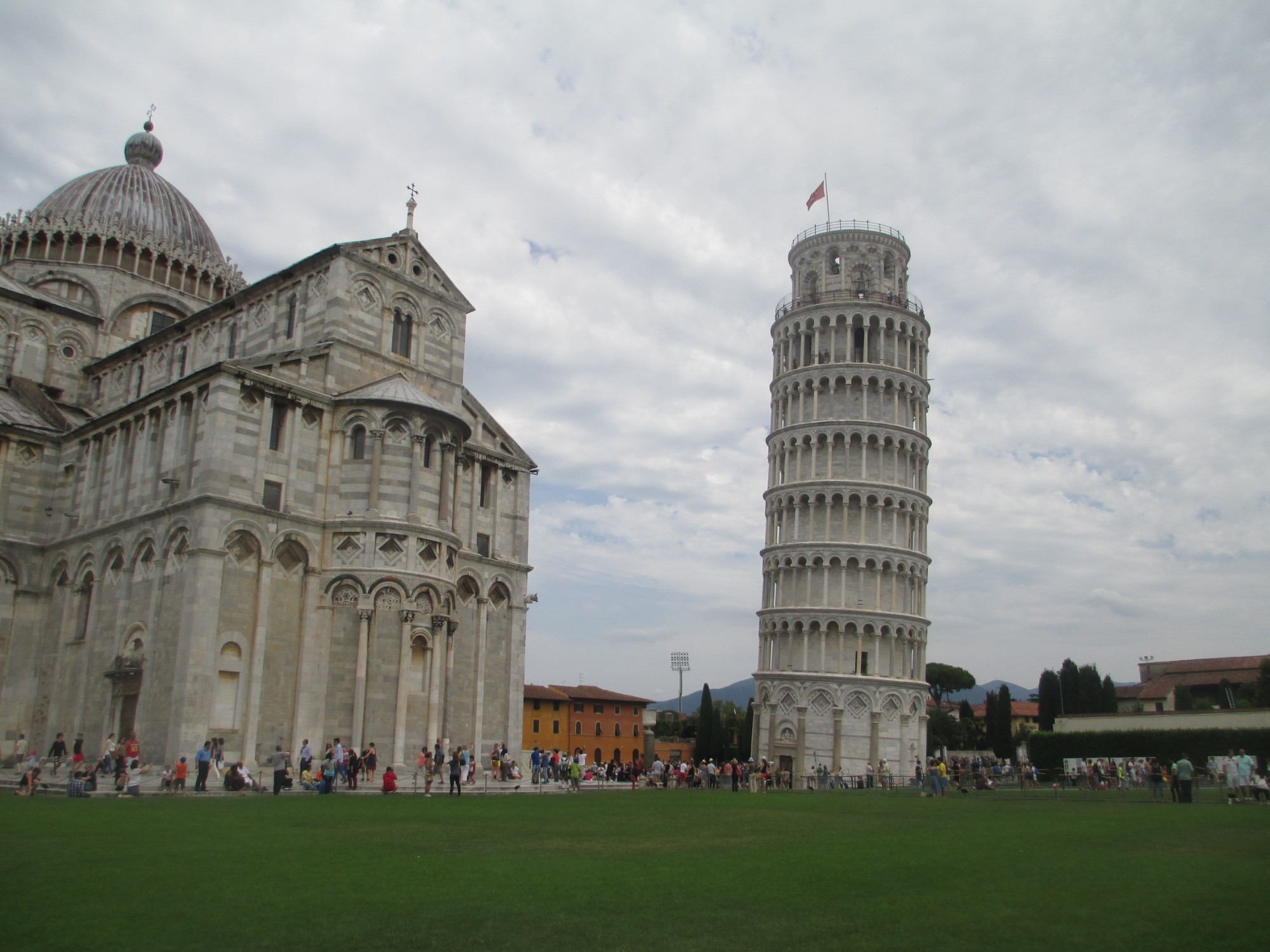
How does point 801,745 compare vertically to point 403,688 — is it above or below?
below

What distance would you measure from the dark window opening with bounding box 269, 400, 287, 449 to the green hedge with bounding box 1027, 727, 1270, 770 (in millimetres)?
47956

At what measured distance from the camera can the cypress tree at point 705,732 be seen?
80500mm

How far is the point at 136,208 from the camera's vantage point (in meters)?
50.6

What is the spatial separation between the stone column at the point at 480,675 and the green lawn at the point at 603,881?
1710 centimetres

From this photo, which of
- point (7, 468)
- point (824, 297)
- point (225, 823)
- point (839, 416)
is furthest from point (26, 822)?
point (824, 297)

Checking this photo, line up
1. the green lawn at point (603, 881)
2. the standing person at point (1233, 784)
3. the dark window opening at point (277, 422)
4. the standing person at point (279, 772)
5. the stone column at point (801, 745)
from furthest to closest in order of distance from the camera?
the stone column at point (801, 745) → the dark window opening at point (277, 422) → the standing person at point (1233, 784) → the standing person at point (279, 772) → the green lawn at point (603, 881)

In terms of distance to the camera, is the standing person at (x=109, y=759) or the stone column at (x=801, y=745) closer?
the standing person at (x=109, y=759)

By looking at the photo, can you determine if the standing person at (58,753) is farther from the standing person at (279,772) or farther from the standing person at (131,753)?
the standing person at (279,772)

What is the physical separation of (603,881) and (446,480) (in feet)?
79.6

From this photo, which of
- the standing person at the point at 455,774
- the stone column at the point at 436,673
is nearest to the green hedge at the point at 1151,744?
the stone column at the point at 436,673

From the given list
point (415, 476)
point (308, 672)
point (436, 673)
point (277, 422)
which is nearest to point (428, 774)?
point (436, 673)

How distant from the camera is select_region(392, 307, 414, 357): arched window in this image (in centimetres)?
3709

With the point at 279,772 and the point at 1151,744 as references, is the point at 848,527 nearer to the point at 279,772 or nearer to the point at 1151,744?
the point at 1151,744

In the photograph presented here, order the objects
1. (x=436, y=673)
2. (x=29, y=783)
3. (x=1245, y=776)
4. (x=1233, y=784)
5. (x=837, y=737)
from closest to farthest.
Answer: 1. (x=29, y=783)
2. (x=1233, y=784)
3. (x=1245, y=776)
4. (x=436, y=673)
5. (x=837, y=737)
